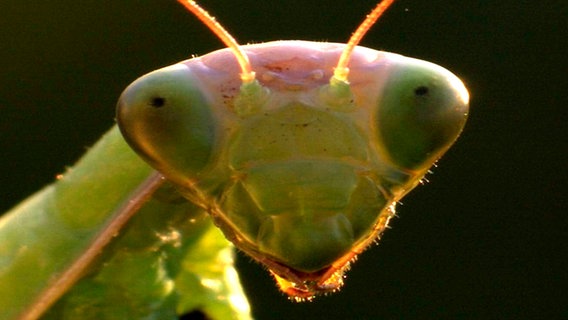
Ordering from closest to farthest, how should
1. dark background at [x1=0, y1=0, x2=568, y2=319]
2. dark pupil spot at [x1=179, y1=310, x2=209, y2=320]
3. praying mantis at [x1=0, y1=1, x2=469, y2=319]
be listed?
praying mantis at [x1=0, y1=1, x2=469, y2=319] < dark pupil spot at [x1=179, y1=310, x2=209, y2=320] < dark background at [x1=0, y1=0, x2=568, y2=319]

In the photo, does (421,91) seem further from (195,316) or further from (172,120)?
(195,316)

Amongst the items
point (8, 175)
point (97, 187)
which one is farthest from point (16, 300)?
point (8, 175)

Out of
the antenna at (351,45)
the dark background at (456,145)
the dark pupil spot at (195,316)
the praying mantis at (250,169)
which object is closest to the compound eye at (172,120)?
the praying mantis at (250,169)

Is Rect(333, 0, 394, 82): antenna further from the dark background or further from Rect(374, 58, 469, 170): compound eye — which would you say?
the dark background

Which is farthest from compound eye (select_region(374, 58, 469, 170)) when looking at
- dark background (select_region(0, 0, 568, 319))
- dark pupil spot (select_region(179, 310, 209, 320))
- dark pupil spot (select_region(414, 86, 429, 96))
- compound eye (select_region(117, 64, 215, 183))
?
dark background (select_region(0, 0, 568, 319))

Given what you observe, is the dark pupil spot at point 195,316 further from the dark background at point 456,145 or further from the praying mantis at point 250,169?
the dark background at point 456,145

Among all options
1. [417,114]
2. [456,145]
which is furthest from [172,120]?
[456,145]

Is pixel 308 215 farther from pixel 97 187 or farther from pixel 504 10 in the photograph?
pixel 504 10
